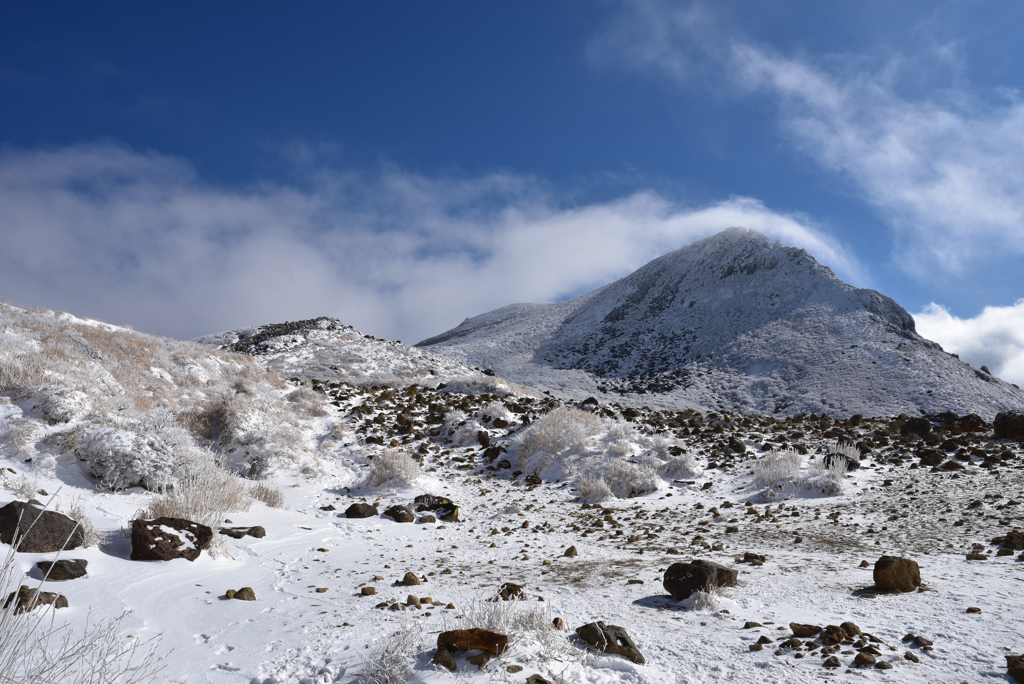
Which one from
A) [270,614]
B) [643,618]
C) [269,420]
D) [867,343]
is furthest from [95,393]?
[867,343]

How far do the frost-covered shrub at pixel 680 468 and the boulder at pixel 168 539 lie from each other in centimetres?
940

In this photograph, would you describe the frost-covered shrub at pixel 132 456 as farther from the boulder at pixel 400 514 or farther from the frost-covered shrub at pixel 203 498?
the boulder at pixel 400 514

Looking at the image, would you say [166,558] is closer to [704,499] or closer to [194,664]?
[194,664]

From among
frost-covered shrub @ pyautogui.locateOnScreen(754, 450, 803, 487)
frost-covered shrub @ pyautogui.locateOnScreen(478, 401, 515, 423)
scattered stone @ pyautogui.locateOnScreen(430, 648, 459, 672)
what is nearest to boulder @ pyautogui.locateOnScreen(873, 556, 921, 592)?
scattered stone @ pyautogui.locateOnScreen(430, 648, 459, 672)

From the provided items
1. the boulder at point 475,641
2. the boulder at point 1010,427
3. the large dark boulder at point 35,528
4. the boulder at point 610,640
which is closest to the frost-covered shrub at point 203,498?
the large dark boulder at point 35,528

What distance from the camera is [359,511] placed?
979cm

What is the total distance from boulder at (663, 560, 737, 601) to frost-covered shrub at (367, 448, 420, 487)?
24.3ft

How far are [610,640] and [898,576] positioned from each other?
331 cm

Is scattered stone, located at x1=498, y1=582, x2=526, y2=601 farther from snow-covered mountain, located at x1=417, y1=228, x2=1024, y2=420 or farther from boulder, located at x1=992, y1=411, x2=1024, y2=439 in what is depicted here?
snow-covered mountain, located at x1=417, y1=228, x2=1024, y2=420

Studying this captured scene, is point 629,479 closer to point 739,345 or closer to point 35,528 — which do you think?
point 35,528

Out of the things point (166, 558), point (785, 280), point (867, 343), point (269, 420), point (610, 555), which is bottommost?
point (610, 555)

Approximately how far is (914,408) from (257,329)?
4589cm

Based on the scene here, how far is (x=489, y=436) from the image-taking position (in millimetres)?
15617

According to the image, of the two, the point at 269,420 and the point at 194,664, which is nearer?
the point at 194,664
